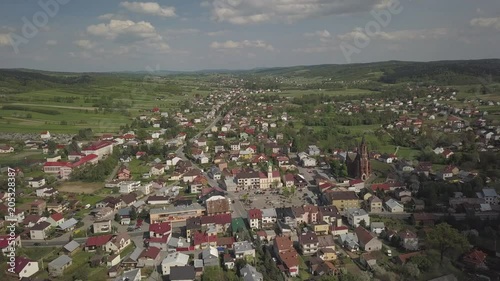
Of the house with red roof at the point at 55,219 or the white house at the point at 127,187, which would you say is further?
the white house at the point at 127,187

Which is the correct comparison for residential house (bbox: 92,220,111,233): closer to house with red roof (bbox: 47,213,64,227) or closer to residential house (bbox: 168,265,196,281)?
house with red roof (bbox: 47,213,64,227)

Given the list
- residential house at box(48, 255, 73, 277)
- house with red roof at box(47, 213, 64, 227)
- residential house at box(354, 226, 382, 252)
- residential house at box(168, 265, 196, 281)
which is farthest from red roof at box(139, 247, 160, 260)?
residential house at box(354, 226, 382, 252)

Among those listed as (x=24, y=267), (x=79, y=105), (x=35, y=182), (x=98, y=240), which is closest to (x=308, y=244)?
(x=98, y=240)

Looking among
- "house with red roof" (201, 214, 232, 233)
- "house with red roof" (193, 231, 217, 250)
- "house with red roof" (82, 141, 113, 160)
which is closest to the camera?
"house with red roof" (193, 231, 217, 250)

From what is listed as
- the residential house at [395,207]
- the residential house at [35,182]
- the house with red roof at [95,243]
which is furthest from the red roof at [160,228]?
the residential house at [35,182]

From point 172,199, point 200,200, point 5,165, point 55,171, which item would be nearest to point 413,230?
point 200,200

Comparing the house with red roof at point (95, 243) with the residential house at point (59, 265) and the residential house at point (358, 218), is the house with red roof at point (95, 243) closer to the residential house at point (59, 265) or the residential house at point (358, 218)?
the residential house at point (59, 265)

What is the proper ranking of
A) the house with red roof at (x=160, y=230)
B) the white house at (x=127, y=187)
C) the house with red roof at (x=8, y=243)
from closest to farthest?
the house with red roof at (x=8, y=243) < the house with red roof at (x=160, y=230) < the white house at (x=127, y=187)
